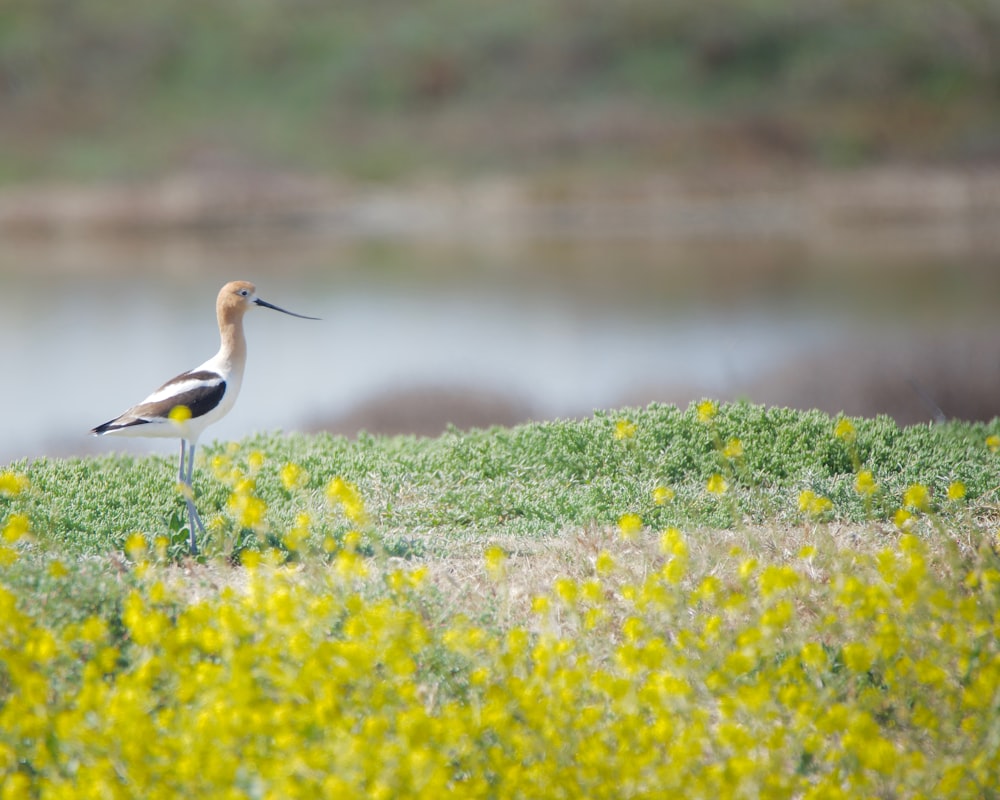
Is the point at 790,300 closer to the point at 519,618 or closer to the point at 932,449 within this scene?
the point at 932,449

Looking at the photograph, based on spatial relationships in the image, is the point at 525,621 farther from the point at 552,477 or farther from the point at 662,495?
the point at 552,477

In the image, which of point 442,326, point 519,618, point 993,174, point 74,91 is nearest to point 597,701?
point 519,618

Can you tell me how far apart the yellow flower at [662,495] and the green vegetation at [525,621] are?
56mm

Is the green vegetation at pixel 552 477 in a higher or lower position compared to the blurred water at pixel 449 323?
lower

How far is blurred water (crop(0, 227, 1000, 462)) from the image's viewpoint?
49.5 ft

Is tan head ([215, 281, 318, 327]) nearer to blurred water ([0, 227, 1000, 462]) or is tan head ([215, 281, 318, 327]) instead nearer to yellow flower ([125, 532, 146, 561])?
yellow flower ([125, 532, 146, 561])

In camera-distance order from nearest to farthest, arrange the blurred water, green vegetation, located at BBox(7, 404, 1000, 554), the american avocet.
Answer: the american avocet, green vegetation, located at BBox(7, 404, 1000, 554), the blurred water

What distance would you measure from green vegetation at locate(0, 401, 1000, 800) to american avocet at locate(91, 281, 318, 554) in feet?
1.62

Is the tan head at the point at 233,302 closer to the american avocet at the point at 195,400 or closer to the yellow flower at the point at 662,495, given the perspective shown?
the american avocet at the point at 195,400

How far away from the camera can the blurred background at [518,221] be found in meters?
15.5

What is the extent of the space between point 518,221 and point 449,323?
27358 millimetres

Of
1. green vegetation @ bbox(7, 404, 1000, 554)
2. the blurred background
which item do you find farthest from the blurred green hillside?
green vegetation @ bbox(7, 404, 1000, 554)

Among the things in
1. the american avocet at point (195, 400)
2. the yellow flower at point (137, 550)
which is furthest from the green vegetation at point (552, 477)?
the american avocet at point (195, 400)

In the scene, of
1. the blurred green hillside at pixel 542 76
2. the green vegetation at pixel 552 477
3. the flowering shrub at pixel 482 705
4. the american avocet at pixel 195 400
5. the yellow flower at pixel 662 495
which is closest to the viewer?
the flowering shrub at pixel 482 705
